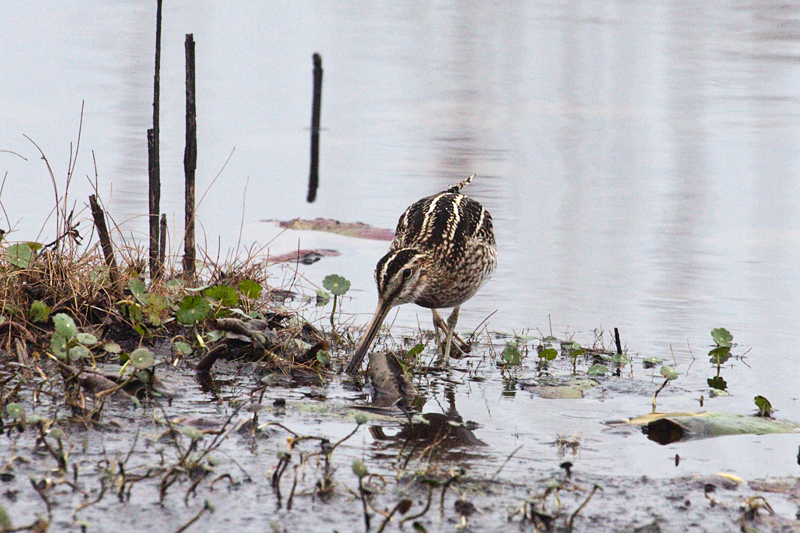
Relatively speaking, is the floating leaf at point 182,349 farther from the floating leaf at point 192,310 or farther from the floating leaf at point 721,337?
the floating leaf at point 721,337

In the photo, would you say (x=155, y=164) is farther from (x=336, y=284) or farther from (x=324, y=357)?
(x=324, y=357)

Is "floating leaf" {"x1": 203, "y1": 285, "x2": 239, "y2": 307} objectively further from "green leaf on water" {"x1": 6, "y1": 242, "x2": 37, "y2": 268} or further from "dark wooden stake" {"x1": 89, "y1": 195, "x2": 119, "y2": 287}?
"green leaf on water" {"x1": 6, "y1": 242, "x2": 37, "y2": 268}

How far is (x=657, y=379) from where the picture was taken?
623 cm

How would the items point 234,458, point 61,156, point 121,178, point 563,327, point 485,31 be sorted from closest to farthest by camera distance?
1. point 234,458
2. point 563,327
3. point 121,178
4. point 61,156
5. point 485,31

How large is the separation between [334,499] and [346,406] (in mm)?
1340

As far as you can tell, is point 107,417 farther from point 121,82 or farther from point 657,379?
point 121,82

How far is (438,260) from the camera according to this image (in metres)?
6.74

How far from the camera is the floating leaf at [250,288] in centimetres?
606

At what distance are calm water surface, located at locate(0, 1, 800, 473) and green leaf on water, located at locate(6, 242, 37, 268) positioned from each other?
0.97m

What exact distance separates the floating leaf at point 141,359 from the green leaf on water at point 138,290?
95 cm

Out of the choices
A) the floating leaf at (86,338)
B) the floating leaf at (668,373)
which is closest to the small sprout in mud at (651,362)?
the floating leaf at (668,373)

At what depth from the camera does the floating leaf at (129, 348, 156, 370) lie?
470 cm

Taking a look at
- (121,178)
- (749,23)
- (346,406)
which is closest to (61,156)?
(121,178)

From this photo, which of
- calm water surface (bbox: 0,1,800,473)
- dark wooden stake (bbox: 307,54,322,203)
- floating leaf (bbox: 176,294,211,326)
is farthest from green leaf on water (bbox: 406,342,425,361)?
dark wooden stake (bbox: 307,54,322,203)
